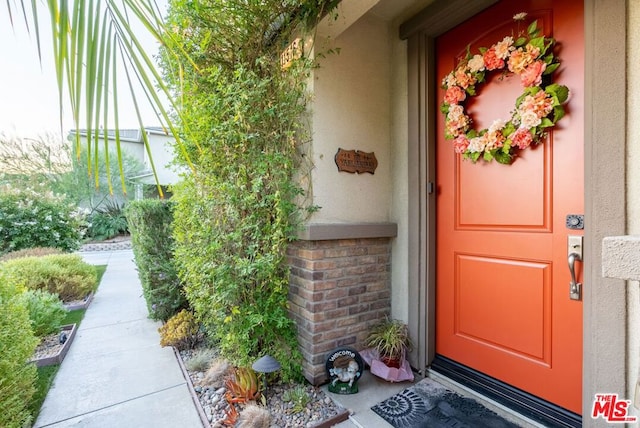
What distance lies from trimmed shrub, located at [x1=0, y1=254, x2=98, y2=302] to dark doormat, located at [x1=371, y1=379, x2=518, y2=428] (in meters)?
4.72

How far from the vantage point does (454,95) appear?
220cm

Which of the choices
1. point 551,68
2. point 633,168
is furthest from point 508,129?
point 633,168

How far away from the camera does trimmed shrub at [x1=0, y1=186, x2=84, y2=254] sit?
6.82 metres

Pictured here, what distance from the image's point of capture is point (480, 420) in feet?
6.23

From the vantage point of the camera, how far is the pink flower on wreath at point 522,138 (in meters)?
1.84

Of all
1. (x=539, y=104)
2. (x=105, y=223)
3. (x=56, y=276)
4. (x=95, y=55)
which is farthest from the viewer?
(x=105, y=223)

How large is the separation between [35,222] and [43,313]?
5.24 m

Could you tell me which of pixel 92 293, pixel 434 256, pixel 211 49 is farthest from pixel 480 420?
pixel 92 293

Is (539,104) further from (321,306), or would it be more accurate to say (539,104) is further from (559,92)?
(321,306)

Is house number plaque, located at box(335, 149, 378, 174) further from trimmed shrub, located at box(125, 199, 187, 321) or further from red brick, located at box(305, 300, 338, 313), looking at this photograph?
trimmed shrub, located at box(125, 199, 187, 321)

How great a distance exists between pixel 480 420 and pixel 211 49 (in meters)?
3.20

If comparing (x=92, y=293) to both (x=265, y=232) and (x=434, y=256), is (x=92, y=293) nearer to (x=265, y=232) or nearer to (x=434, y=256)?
(x=265, y=232)

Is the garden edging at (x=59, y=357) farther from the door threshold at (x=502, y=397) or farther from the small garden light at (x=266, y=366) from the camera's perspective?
the door threshold at (x=502, y=397)

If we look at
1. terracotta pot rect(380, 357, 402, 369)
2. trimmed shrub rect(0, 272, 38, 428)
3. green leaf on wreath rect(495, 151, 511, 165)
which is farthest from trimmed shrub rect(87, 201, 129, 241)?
green leaf on wreath rect(495, 151, 511, 165)
